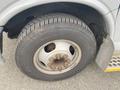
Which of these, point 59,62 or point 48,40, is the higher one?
point 48,40

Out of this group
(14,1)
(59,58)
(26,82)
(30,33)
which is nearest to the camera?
(14,1)

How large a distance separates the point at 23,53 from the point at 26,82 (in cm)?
49

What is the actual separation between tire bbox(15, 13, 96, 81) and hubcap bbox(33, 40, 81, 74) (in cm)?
7

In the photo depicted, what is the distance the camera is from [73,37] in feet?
7.44

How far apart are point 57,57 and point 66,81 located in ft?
1.35

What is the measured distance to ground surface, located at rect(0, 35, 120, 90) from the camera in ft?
8.63

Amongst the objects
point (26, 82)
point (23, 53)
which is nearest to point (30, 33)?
point (23, 53)

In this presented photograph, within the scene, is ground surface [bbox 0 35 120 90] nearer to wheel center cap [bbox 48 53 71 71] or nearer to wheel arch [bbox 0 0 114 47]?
wheel center cap [bbox 48 53 71 71]

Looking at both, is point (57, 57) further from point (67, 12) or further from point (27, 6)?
point (27, 6)

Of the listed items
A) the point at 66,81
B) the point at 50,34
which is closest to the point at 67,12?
the point at 50,34

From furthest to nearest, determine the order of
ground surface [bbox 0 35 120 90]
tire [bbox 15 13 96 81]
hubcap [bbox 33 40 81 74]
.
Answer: ground surface [bbox 0 35 120 90]
hubcap [bbox 33 40 81 74]
tire [bbox 15 13 96 81]

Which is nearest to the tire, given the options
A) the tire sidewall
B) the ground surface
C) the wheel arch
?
the tire sidewall

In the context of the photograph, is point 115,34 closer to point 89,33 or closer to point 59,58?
point 89,33

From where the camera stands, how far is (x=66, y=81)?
2.69 meters
